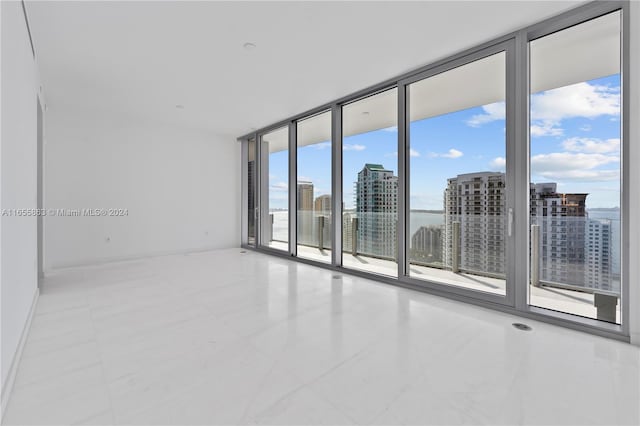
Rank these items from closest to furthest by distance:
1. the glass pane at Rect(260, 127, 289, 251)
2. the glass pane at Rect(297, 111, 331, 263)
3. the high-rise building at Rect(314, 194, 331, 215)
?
1. the high-rise building at Rect(314, 194, 331, 215)
2. the glass pane at Rect(297, 111, 331, 263)
3. the glass pane at Rect(260, 127, 289, 251)

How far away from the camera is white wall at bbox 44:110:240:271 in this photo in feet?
16.1

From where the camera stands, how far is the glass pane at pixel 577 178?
8.50ft

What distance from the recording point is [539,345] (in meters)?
2.20

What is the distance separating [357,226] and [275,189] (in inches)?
82.9

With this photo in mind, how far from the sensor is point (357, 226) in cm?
508

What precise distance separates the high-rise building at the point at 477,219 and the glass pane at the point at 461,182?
0.01 m

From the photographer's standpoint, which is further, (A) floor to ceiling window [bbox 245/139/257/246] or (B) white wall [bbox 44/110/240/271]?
(A) floor to ceiling window [bbox 245/139/257/246]

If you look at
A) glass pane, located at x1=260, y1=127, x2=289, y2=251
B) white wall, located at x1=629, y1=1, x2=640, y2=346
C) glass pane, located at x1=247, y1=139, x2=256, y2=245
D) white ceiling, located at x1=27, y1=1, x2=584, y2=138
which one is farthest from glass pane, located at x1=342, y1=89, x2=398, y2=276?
glass pane, located at x1=247, y1=139, x2=256, y2=245

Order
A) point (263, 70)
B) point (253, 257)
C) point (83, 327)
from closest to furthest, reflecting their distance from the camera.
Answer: point (83, 327)
point (263, 70)
point (253, 257)

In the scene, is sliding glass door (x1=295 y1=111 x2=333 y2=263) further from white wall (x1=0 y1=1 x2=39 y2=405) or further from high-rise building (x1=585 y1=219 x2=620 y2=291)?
white wall (x1=0 y1=1 x2=39 y2=405)

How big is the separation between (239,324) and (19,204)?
1.90 meters

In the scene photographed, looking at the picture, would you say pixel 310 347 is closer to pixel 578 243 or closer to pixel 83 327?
pixel 83 327

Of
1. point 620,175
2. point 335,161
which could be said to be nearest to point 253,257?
point 335,161

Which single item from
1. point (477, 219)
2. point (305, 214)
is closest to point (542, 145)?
point (477, 219)
